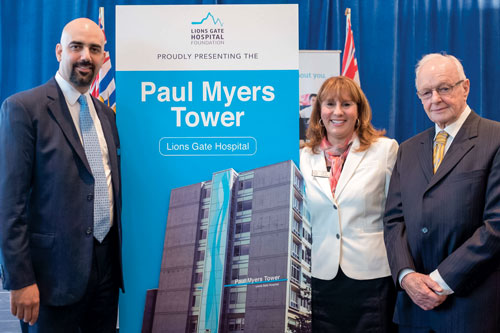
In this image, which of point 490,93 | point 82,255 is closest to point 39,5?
point 82,255

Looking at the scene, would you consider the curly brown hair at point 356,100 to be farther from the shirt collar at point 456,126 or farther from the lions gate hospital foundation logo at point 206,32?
the lions gate hospital foundation logo at point 206,32

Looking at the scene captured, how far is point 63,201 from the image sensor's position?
1785mm

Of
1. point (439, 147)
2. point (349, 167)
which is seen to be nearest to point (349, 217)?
point (349, 167)

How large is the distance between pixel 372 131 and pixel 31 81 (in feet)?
16.4

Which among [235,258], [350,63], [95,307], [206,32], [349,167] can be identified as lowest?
[95,307]

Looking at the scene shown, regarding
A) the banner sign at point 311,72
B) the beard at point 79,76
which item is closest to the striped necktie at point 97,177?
the beard at point 79,76

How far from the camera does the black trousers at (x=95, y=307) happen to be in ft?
5.90

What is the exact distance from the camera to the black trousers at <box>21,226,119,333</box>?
5.90ft

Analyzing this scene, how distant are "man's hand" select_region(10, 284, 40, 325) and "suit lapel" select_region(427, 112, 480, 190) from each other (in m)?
1.65

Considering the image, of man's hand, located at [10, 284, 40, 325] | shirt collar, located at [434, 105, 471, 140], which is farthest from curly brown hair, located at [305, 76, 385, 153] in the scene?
man's hand, located at [10, 284, 40, 325]

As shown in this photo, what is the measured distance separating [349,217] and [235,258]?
0.57 metres

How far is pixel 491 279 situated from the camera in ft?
5.76

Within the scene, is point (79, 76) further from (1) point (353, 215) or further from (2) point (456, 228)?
(2) point (456, 228)

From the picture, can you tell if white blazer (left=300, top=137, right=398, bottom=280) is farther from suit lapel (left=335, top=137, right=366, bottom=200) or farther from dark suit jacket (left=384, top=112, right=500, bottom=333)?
dark suit jacket (left=384, top=112, right=500, bottom=333)
